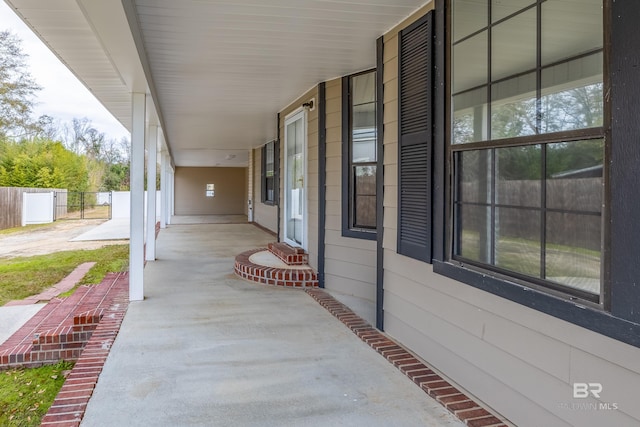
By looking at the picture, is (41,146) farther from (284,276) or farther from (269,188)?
(284,276)

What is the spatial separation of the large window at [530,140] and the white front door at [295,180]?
11.6ft

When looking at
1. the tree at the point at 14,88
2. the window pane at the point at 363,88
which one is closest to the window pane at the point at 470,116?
the window pane at the point at 363,88

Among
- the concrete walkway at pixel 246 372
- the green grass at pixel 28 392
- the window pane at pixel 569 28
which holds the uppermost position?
the window pane at pixel 569 28

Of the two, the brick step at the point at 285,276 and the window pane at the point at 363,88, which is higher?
the window pane at the point at 363,88

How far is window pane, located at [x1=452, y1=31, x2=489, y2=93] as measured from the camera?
250cm

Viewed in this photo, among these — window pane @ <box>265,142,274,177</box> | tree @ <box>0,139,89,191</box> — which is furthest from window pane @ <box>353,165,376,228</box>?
tree @ <box>0,139,89,191</box>

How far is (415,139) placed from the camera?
312cm

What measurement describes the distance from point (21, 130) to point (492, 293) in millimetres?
22615

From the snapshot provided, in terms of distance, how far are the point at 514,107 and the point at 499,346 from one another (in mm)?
1275

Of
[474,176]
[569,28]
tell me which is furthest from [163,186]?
[569,28]

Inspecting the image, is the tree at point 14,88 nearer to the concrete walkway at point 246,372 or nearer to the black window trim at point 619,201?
the concrete walkway at point 246,372

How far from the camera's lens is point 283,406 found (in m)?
2.35

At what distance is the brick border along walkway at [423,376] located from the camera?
2225 millimetres

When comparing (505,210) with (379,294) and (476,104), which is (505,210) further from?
(379,294)
